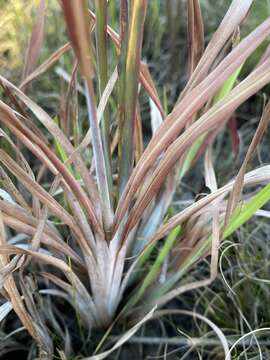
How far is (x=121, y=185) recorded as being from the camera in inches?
24.0

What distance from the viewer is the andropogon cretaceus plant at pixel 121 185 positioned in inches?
19.8

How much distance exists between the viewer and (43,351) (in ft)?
2.00

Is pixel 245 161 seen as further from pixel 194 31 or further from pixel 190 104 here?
pixel 194 31

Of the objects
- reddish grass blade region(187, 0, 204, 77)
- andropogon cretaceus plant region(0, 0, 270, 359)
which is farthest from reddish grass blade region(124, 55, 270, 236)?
reddish grass blade region(187, 0, 204, 77)

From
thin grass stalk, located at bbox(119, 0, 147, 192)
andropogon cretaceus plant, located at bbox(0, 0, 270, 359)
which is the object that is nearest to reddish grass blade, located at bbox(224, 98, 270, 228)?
andropogon cretaceus plant, located at bbox(0, 0, 270, 359)

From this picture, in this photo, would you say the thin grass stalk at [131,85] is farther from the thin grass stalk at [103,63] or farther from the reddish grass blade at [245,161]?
the reddish grass blade at [245,161]

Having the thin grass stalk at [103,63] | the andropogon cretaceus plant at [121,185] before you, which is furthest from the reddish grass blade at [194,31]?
the thin grass stalk at [103,63]

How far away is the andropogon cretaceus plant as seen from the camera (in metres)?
0.50

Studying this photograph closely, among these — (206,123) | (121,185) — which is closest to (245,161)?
(206,123)

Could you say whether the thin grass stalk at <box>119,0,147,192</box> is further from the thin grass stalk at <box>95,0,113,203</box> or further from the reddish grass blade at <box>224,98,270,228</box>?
the reddish grass blade at <box>224,98,270,228</box>

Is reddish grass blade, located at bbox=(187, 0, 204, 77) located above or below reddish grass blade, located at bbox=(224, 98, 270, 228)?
above

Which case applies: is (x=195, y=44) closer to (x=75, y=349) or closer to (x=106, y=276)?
(x=106, y=276)

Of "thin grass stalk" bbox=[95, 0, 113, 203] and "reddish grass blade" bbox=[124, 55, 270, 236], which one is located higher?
"thin grass stalk" bbox=[95, 0, 113, 203]

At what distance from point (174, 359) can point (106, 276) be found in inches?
6.7
